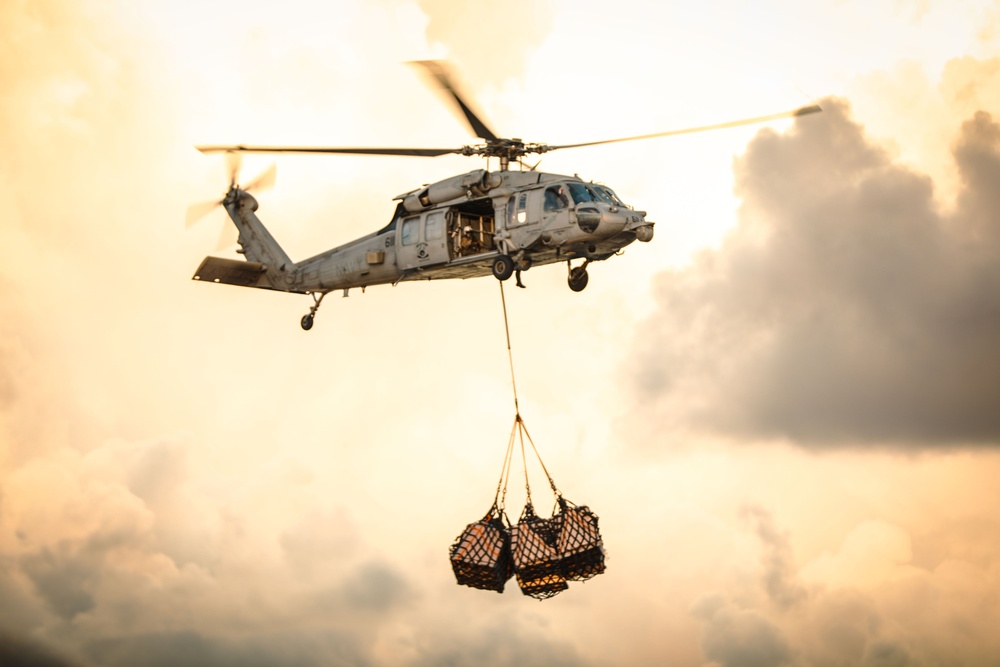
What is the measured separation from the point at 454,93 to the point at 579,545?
1107cm

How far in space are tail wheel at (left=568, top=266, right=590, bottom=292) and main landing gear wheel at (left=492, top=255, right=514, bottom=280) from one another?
1.74 metres

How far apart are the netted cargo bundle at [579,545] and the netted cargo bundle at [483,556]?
1187mm

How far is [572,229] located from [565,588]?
29.4ft

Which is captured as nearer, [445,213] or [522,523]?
[522,523]

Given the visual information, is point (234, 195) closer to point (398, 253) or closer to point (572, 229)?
point (398, 253)

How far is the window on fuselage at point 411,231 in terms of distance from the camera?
38.7m

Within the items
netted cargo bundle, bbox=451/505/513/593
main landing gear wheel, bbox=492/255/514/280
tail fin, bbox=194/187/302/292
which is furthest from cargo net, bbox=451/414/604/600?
tail fin, bbox=194/187/302/292

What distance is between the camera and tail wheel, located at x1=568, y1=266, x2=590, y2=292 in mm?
37438

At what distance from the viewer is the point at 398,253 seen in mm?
39219

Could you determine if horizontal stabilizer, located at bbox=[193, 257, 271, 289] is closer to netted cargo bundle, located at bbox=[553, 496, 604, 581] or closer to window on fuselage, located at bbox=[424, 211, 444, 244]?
window on fuselage, located at bbox=[424, 211, 444, 244]

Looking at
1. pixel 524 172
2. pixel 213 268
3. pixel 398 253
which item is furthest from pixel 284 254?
pixel 524 172

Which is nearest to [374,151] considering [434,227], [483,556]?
[434,227]

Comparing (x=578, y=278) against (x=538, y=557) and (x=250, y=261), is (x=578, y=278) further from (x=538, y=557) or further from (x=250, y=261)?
(x=250, y=261)

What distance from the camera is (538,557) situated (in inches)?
1222
